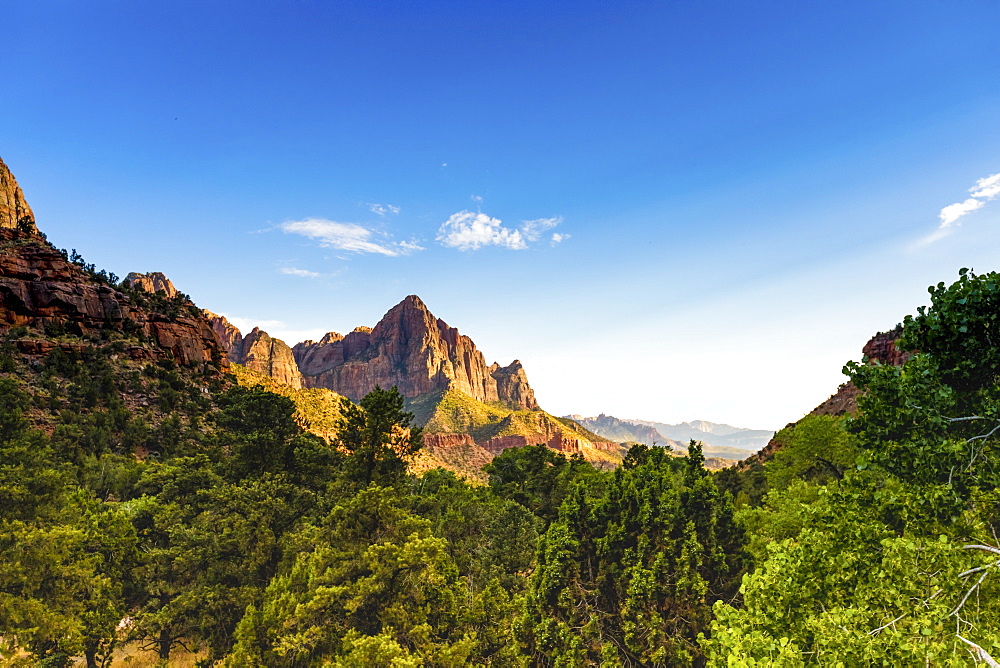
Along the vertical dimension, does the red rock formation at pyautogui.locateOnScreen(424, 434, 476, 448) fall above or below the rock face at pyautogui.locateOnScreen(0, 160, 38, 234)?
below

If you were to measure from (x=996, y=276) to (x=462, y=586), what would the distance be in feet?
67.5

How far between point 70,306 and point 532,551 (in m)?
80.6

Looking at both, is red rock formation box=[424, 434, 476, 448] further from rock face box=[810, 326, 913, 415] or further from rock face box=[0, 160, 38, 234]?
rock face box=[0, 160, 38, 234]

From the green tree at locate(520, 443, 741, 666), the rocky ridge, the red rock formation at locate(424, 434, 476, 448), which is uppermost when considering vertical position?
the rocky ridge

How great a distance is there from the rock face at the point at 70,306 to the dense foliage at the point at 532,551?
31.2m

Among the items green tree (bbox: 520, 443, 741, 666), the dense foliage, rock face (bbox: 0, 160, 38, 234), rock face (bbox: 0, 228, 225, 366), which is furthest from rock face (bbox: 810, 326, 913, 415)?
rock face (bbox: 0, 160, 38, 234)

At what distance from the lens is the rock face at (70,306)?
62200 mm

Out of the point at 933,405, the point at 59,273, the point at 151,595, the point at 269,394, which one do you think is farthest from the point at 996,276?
the point at 59,273

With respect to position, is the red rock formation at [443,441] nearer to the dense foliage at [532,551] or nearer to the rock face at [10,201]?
the rock face at [10,201]

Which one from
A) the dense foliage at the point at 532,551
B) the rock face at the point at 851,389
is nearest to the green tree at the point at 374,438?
the dense foliage at the point at 532,551

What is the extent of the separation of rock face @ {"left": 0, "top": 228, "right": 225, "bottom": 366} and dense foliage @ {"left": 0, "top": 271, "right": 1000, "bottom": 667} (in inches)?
1227

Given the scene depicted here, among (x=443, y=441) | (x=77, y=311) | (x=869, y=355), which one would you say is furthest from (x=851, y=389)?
(x=77, y=311)

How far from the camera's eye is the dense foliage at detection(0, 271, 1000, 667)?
8.73m

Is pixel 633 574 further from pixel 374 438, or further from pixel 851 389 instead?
pixel 851 389
